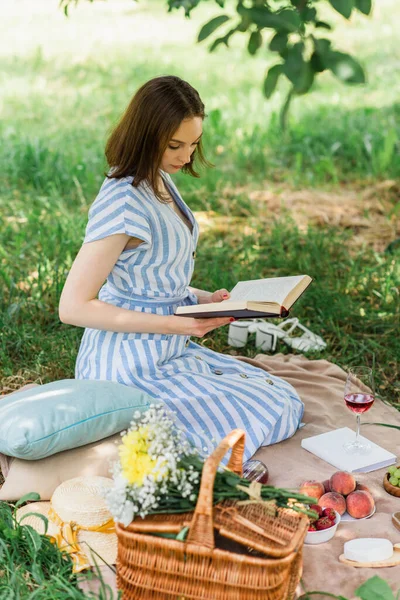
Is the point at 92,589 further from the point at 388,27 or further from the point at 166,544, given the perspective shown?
the point at 388,27

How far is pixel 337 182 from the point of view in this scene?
21.3 feet

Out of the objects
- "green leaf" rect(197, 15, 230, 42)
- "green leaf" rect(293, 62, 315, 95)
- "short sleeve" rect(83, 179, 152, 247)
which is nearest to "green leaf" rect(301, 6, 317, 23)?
"green leaf" rect(293, 62, 315, 95)

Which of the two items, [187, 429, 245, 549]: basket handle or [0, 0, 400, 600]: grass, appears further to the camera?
[0, 0, 400, 600]: grass

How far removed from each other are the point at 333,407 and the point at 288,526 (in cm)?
155

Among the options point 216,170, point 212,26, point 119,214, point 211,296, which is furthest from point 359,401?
point 216,170

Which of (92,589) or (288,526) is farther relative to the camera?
(92,589)

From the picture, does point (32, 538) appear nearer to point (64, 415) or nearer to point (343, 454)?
point (64, 415)

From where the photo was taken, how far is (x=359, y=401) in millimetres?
2969

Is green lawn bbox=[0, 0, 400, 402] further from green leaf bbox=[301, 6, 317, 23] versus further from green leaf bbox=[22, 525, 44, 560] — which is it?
green leaf bbox=[301, 6, 317, 23]

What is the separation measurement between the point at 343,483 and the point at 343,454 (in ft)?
1.23

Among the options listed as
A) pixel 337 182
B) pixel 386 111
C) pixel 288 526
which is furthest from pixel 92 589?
pixel 386 111

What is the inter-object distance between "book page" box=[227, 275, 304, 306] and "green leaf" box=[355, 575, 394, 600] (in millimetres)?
991

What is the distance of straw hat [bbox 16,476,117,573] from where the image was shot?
2680 millimetres

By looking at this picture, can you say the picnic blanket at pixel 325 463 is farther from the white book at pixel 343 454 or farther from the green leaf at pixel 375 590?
the green leaf at pixel 375 590
